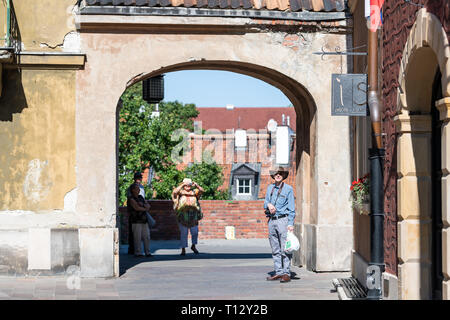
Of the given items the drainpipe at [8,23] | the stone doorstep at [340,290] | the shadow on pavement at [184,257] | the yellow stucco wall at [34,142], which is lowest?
the shadow on pavement at [184,257]

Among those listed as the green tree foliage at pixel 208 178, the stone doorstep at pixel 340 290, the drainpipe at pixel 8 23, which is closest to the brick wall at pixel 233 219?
the drainpipe at pixel 8 23

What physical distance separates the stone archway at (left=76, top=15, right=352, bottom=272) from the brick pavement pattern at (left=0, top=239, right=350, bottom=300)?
972 millimetres

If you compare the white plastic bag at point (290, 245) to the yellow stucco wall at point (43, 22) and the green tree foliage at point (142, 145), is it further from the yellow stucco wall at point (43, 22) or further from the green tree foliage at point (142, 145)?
the green tree foliage at point (142, 145)

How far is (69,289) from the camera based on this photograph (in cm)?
1122

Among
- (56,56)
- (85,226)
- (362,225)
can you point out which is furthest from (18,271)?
(362,225)

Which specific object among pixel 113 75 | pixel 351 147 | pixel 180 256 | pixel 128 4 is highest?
pixel 128 4

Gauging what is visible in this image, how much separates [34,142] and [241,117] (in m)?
66.0

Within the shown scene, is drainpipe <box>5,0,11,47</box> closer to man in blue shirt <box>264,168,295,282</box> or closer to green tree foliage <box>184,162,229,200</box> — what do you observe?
man in blue shirt <box>264,168,295,282</box>

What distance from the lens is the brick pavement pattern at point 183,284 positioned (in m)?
10.5

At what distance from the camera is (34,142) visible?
41.6ft

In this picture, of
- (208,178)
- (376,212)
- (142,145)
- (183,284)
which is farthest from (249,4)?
(208,178)

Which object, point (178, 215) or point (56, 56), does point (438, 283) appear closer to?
point (56, 56)

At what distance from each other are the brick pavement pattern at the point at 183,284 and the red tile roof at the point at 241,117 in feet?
199
